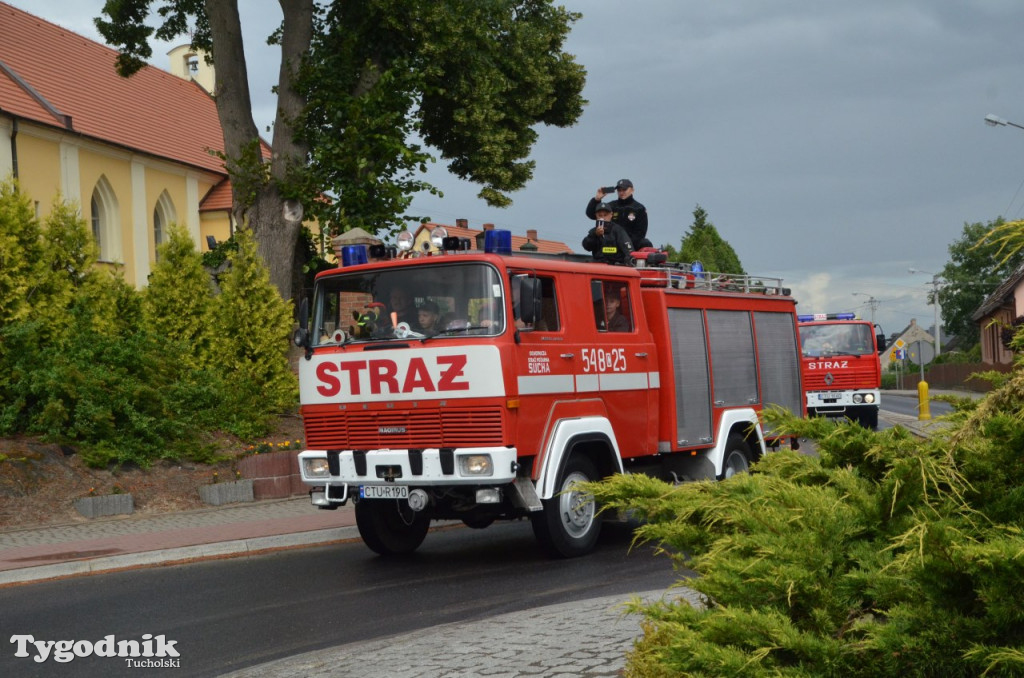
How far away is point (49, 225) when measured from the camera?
17.4 m

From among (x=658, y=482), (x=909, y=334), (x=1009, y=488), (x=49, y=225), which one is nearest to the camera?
(x=1009, y=488)

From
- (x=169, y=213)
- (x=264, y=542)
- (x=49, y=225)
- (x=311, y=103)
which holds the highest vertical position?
(x=169, y=213)

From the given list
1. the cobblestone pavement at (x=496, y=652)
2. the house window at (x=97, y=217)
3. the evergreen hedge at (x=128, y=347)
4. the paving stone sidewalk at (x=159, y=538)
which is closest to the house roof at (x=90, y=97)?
the house window at (x=97, y=217)

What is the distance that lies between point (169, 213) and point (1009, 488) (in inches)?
1773

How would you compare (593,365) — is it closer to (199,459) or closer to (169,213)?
(199,459)

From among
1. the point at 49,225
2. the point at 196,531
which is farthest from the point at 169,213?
the point at 196,531

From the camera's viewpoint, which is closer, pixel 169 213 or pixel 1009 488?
pixel 1009 488

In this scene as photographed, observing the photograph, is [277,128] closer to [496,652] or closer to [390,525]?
[390,525]

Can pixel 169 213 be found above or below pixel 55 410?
above

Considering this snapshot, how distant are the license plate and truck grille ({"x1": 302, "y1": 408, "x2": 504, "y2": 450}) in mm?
361

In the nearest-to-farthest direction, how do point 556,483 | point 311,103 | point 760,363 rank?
point 556,483 < point 760,363 < point 311,103

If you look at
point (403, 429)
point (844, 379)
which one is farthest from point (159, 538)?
point (844, 379)

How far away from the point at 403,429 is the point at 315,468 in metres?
1.06

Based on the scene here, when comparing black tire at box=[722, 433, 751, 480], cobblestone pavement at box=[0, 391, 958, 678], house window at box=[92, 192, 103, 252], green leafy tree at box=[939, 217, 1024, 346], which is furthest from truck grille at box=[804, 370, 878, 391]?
green leafy tree at box=[939, 217, 1024, 346]
